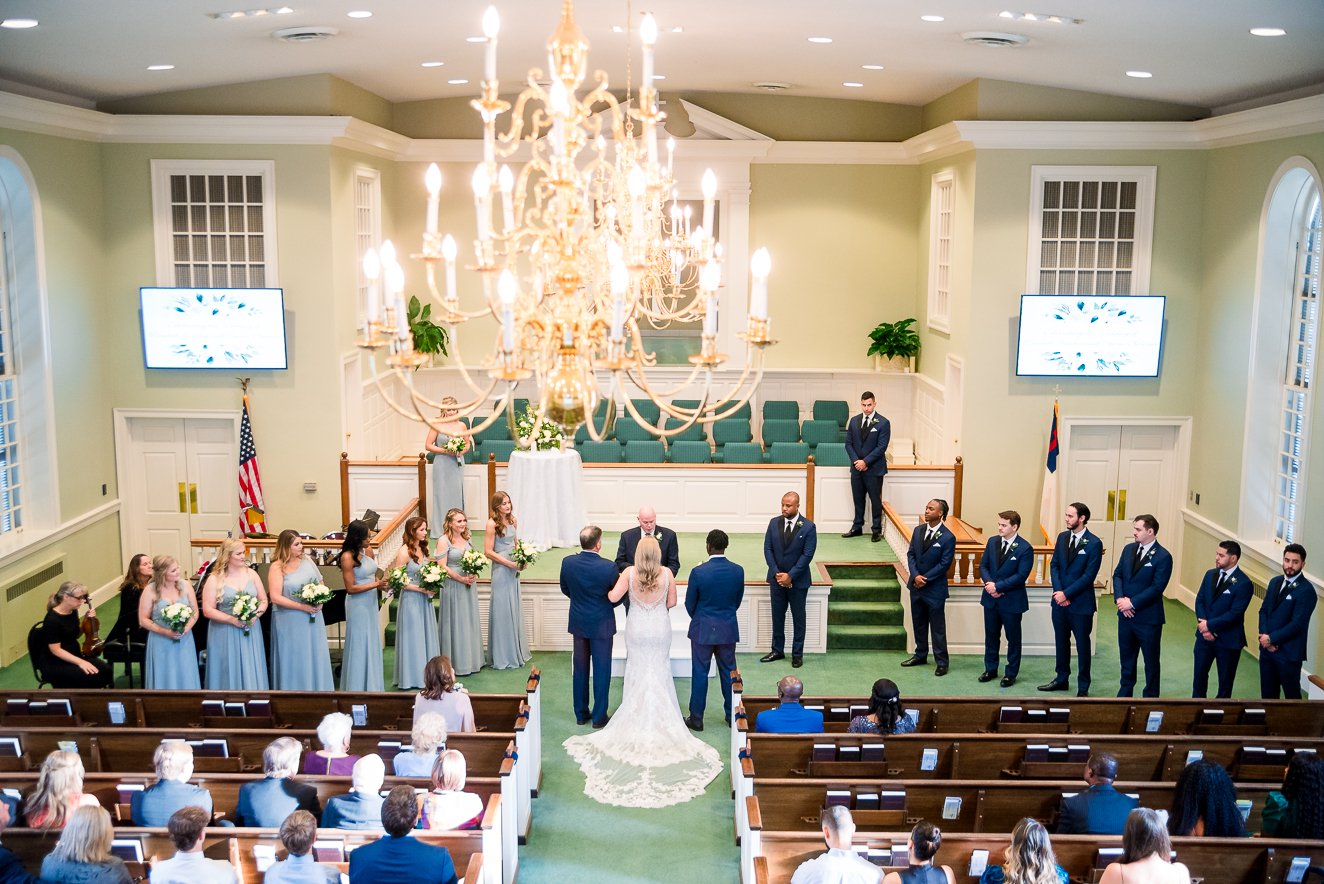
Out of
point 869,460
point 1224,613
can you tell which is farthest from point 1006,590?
point 869,460

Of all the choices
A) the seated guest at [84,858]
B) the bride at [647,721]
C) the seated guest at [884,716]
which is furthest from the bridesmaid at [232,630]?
the seated guest at [884,716]

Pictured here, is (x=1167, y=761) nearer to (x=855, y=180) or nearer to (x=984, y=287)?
(x=984, y=287)

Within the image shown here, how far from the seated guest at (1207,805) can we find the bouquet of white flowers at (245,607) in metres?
6.56

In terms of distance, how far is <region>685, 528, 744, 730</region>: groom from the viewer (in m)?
9.69

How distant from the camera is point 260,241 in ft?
45.2

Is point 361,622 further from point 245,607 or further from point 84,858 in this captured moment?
point 84,858

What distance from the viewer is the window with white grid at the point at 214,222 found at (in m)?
13.6

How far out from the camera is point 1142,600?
10.2 meters

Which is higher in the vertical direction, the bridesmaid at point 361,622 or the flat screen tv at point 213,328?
the flat screen tv at point 213,328

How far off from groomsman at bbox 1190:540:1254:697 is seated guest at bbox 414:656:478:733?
596cm

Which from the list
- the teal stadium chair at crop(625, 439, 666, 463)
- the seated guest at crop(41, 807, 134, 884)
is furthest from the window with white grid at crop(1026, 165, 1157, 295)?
the seated guest at crop(41, 807, 134, 884)

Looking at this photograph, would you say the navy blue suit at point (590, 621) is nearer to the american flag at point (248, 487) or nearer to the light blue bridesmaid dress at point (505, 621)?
the light blue bridesmaid dress at point (505, 621)

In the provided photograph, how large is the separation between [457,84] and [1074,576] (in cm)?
948

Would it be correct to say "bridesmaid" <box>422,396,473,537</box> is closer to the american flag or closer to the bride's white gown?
the american flag
